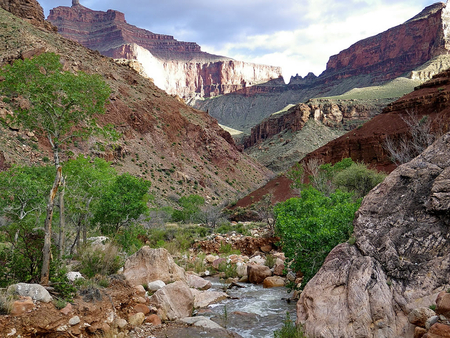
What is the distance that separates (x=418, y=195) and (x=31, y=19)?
227 ft

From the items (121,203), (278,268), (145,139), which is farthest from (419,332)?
(145,139)

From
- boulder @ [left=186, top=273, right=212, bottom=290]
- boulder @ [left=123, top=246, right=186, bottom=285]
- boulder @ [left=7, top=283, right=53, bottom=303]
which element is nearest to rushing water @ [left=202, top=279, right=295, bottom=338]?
boulder @ [left=186, top=273, right=212, bottom=290]

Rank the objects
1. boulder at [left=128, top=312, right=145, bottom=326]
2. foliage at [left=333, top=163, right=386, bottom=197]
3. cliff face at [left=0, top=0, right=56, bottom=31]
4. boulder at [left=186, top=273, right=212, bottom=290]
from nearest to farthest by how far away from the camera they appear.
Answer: boulder at [left=128, top=312, right=145, bottom=326]
boulder at [left=186, top=273, right=212, bottom=290]
foliage at [left=333, top=163, right=386, bottom=197]
cliff face at [left=0, top=0, right=56, bottom=31]

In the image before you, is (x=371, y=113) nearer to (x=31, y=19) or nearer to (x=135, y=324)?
(x=31, y=19)

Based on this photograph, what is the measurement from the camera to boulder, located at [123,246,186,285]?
10.9m

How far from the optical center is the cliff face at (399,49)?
12494 centimetres

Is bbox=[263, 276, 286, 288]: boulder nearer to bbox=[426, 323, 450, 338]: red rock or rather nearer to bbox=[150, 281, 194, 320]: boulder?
bbox=[150, 281, 194, 320]: boulder

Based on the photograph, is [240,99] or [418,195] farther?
[240,99]

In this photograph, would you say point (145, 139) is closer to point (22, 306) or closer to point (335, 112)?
point (22, 306)

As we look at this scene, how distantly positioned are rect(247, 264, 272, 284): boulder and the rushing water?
Result: 123 centimetres

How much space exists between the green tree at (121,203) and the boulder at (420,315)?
11.5 meters

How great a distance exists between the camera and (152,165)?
170 ft

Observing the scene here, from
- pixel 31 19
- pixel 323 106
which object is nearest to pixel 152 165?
pixel 31 19

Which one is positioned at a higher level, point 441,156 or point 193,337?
point 441,156
